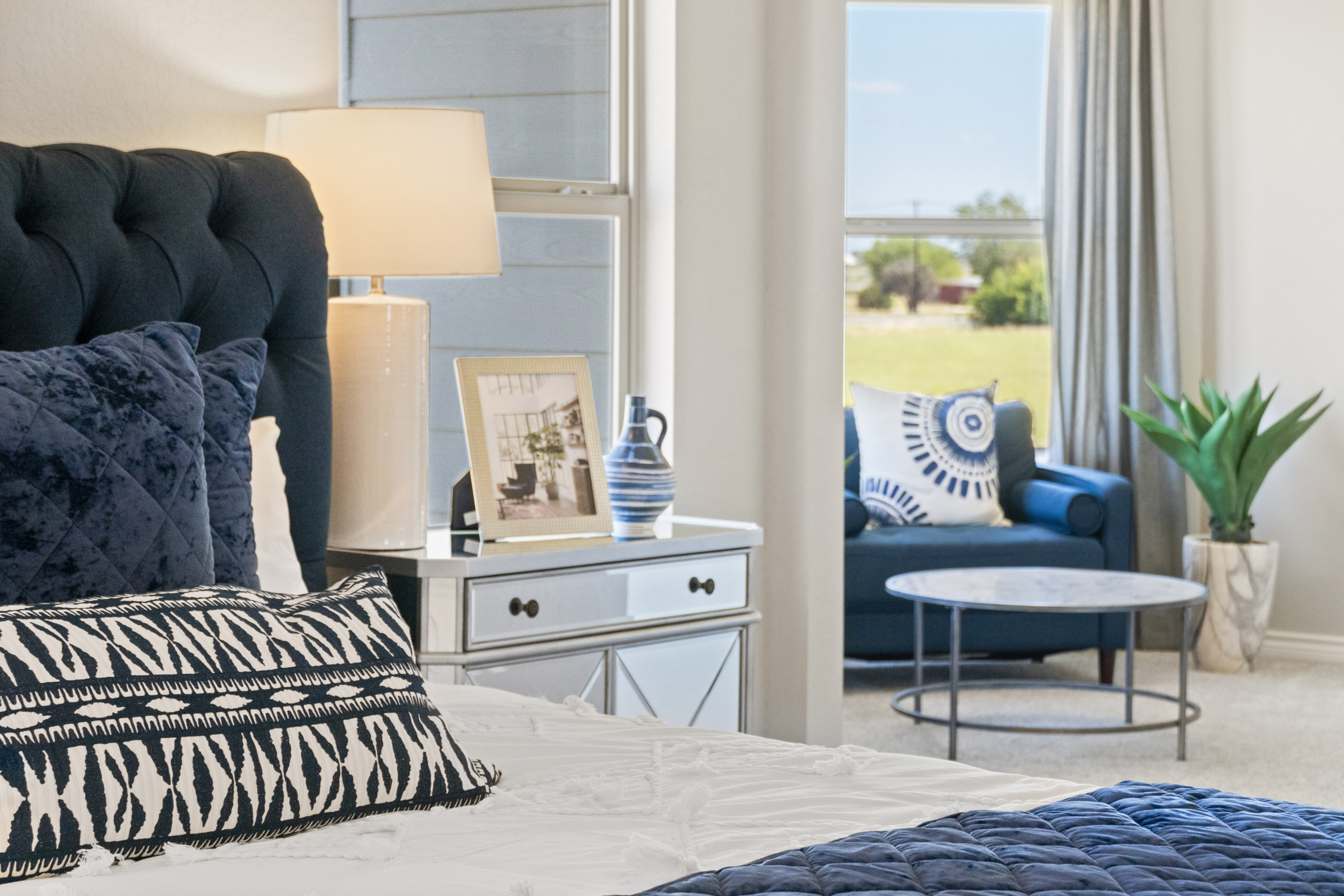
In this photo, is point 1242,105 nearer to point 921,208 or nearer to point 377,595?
point 921,208

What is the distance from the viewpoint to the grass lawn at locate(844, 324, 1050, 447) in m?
5.49

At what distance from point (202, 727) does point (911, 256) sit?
452cm

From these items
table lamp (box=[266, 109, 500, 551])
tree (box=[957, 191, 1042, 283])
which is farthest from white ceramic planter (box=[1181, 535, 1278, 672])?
table lamp (box=[266, 109, 500, 551])

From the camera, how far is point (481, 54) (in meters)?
3.11

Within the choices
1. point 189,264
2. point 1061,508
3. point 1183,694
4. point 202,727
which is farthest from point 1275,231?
point 202,727

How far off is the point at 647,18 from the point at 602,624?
4.91 ft

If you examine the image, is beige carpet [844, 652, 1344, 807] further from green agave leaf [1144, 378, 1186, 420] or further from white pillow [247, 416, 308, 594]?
white pillow [247, 416, 308, 594]

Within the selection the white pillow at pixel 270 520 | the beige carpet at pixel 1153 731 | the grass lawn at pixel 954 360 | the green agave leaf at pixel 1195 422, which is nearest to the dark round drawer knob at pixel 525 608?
the white pillow at pixel 270 520

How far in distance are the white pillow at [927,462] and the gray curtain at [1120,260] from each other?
2.23 ft

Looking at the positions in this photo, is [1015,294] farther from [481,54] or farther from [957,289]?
[481,54]

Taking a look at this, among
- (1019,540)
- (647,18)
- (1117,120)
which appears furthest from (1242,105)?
(647,18)

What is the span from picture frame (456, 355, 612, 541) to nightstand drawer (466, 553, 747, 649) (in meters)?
0.16

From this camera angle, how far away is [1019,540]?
4430 mm

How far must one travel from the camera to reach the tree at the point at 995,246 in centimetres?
544
